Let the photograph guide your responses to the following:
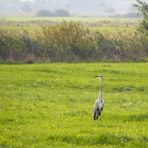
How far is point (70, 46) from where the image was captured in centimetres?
4856

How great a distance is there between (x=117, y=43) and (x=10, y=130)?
33.2 metres

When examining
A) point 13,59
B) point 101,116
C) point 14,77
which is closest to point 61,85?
point 14,77

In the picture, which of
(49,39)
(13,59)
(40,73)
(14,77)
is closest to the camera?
(14,77)

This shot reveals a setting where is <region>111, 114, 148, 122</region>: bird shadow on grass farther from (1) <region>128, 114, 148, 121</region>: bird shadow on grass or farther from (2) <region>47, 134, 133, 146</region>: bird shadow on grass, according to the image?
(2) <region>47, 134, 133, 146</region>: bird shadow on grass

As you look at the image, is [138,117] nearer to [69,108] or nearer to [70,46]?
[69,108]

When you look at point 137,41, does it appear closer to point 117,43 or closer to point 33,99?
point 117,43

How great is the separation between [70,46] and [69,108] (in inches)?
1037

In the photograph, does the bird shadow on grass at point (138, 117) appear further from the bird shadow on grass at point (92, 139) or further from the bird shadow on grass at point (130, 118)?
the bird shadow on grass at point (92, 139)

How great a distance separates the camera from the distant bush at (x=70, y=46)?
1818 inches

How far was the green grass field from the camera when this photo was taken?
16781mm

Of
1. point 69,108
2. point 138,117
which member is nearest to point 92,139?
point 138,117

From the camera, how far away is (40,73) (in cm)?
3516

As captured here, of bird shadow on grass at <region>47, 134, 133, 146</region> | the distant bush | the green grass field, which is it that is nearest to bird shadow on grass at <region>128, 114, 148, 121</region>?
the green grass field

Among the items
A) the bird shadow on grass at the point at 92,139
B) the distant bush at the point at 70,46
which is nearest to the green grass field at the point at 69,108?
the bird shadow on grass at the point at 92,139
